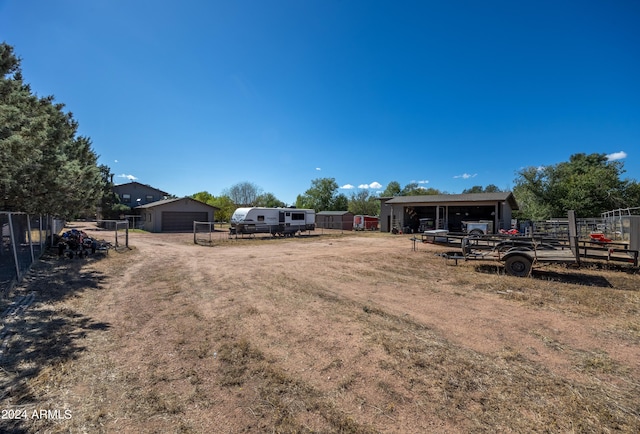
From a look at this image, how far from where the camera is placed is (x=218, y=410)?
110 inches

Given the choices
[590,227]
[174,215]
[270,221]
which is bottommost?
[590,227]

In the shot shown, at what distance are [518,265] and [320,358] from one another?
8.54 meters

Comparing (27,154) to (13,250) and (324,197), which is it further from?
(324,197)

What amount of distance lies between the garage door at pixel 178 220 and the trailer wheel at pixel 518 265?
104 feet

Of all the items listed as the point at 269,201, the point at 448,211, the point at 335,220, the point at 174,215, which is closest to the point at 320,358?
the point at 448,211

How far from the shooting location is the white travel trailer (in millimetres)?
24141

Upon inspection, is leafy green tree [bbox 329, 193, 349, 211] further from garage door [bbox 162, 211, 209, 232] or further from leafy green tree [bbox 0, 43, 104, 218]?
leafy green tree [bbox 0, 43, 104, 218]

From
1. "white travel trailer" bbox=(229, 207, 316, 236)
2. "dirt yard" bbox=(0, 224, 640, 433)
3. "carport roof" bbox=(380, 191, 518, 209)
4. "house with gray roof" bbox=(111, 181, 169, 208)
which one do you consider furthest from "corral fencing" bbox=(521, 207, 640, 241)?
"house with gray roof" bbox=(111, 181, 169, 208)

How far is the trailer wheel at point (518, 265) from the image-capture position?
9.03 meters

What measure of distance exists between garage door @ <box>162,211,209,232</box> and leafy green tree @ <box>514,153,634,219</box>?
4118cm

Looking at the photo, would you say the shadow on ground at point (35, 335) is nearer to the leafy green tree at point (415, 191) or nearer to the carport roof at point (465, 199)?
the carport roof at point (465, 199)

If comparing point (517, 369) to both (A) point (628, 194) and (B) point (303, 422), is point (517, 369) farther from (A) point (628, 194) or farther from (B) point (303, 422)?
(A) point (628, 194)

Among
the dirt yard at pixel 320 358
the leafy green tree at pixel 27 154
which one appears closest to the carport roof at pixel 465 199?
the dirt yard at pixel 320 358

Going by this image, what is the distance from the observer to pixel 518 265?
365 inches
